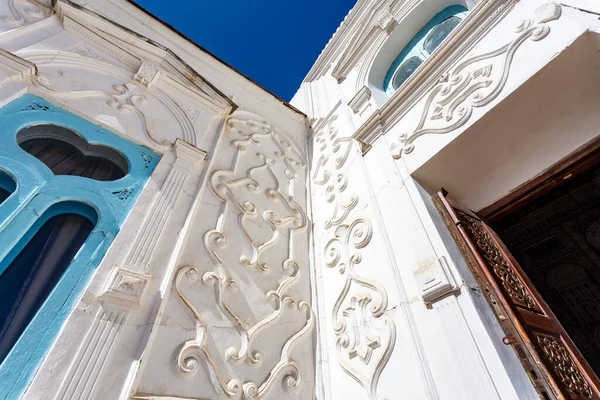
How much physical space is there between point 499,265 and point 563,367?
0.45 metres

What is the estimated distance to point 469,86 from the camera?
184 cm

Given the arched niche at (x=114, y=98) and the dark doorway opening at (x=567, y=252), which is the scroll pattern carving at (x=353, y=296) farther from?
the dark doorway opening at (x=567, y=252)

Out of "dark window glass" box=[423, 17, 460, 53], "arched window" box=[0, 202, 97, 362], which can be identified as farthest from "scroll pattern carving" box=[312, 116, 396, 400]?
"arched window" box=[0, 202, 97, 362]

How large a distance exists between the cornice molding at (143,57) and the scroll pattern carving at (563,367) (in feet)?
8.40

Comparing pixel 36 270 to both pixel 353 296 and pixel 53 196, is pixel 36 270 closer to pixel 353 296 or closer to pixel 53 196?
pixel 53 196

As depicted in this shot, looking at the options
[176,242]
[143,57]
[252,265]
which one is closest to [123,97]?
[143,57]

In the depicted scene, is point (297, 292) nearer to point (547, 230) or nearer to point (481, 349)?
point (481, 349)

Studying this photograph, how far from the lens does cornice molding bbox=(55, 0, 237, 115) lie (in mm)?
2359

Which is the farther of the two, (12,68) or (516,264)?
(12,68)

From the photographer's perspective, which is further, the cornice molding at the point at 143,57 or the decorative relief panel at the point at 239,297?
the cornice molding at the point at 143,57

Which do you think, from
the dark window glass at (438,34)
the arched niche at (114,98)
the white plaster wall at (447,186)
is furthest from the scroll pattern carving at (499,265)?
the arched niche at (114,98)

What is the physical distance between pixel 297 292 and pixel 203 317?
2.14 feet

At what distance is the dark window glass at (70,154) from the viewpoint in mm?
1643

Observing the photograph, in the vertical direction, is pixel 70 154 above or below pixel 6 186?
above
